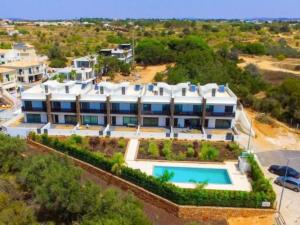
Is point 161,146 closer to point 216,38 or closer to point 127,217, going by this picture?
point 127,217

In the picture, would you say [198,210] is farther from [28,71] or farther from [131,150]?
[28,71]

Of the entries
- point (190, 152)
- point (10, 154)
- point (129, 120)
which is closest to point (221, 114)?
point (190, 152)

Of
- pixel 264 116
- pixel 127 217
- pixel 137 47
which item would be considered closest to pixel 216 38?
pixel 137 47

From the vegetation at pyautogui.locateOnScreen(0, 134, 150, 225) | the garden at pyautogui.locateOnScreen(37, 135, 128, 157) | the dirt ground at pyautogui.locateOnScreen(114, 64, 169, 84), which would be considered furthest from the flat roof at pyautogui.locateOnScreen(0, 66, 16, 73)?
the vegetation at pyautogui.locateOnScreen(0, 134, 150, 225)

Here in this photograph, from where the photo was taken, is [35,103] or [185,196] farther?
[35,103]

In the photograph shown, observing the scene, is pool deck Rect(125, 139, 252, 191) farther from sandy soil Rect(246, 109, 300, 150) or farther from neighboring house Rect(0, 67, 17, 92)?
neighboring house Rect(0, 67, 17, 92)

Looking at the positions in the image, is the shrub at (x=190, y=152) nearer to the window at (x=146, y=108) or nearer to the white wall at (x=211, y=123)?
the white wall at (x=211, y=123)

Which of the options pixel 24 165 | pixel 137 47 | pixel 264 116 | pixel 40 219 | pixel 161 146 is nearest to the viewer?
pixel 40 219
